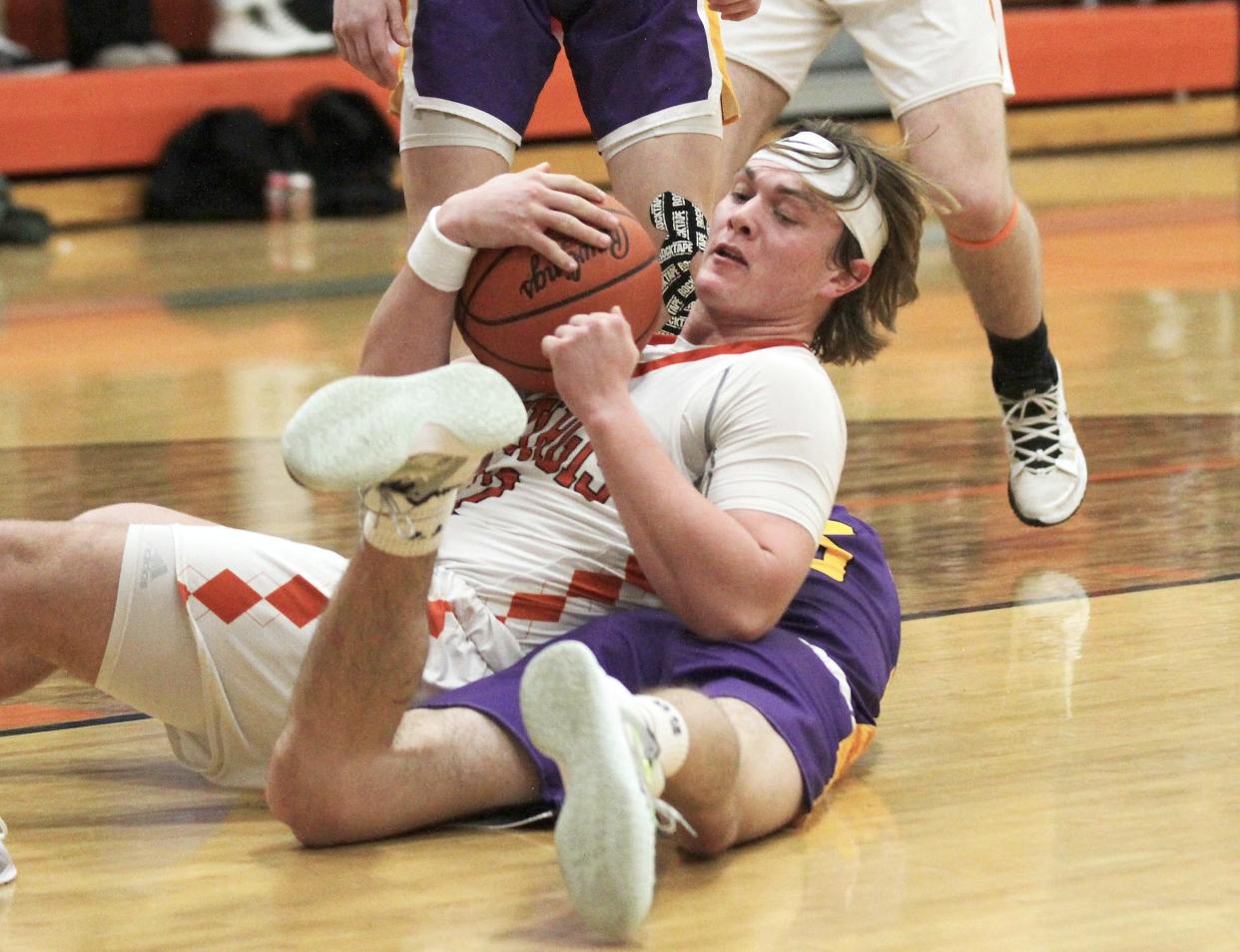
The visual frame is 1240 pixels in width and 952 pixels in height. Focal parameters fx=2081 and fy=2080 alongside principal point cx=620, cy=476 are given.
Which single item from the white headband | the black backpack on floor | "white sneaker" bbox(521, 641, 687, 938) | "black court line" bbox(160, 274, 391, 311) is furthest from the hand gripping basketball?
the black backpack on floor

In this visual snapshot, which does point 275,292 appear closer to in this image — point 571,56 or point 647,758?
point 571,56

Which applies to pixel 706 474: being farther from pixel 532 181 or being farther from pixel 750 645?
pixel 532 181

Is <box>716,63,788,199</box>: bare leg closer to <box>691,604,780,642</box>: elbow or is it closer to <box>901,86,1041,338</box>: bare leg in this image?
<box>901,86,1041,338</box>: bare leg

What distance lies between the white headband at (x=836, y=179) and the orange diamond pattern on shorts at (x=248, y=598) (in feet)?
2.51

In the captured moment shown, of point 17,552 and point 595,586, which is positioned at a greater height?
point 17,552

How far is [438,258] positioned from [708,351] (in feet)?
1.11

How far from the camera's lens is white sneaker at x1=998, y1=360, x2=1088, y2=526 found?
363 cm

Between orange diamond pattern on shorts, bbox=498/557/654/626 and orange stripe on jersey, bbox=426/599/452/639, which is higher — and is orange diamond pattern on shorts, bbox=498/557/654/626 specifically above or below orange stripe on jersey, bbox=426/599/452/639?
below

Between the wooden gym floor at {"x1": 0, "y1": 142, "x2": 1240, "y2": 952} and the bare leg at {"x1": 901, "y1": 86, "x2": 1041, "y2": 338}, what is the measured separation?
1.29 ft

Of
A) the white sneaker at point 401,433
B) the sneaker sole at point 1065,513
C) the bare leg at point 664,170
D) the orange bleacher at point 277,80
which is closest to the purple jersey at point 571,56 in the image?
the bare leg at point 664,170

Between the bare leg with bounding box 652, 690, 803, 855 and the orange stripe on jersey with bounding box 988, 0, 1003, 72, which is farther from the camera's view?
the orange stripe on jersey with bounding box 988, 0, 1003, 72

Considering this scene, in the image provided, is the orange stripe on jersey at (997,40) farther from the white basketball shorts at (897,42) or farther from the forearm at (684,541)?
the forearm at (684,541)

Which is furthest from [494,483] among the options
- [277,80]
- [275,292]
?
[277,80]

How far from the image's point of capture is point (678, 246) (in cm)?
282
